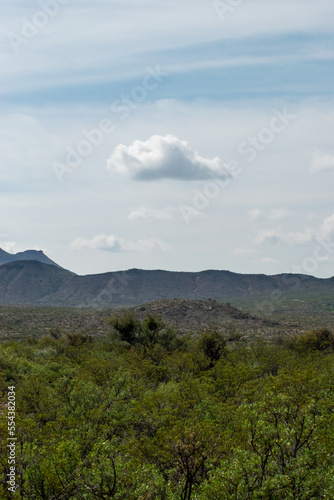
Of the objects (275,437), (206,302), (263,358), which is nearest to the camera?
(275,437)

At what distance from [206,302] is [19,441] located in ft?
279

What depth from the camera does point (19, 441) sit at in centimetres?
1466

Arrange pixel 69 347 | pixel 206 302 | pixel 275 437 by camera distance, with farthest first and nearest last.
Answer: pixel 206 302 → pixel 69 347 → pixel 275 437

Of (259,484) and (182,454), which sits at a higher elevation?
(182,454)

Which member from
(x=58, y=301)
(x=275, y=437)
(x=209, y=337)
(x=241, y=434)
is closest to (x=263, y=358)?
(x=209, y=337)

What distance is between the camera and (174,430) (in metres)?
15.5

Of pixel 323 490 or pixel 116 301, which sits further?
pixel 116 301

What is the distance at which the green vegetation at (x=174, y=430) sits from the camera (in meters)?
10.7

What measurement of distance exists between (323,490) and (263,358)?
84.4 feet

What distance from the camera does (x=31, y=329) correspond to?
70875mm

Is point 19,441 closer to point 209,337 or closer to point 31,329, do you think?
point 209,337

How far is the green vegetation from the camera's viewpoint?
10.7m

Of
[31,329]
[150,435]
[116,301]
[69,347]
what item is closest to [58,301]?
[116,301]

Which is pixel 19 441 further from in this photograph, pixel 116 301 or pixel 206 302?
pixel 116 301
